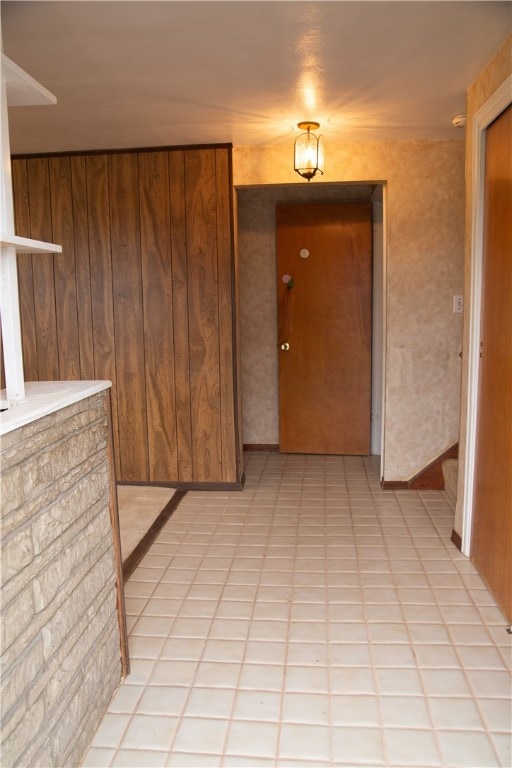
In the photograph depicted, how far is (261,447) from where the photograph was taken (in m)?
5.43

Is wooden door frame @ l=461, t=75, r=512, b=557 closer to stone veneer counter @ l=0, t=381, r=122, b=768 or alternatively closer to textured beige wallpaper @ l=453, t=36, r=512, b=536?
textured beige wallpaper @ l=453, t=36, r=512, b=536

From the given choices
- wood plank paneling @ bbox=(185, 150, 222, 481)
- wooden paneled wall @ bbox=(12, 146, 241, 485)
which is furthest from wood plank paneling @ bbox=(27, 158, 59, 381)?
wood plank paneling @ bbox=(185, 150, 222, 481)

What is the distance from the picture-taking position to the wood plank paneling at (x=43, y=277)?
4.20 m

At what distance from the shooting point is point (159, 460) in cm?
437

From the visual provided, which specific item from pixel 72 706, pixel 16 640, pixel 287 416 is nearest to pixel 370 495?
pixel 287 416

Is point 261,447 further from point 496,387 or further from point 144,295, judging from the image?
point 496,387

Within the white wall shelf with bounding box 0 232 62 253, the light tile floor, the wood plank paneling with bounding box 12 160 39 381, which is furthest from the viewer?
the wood plank paneling with bounding box 12 160 39 381

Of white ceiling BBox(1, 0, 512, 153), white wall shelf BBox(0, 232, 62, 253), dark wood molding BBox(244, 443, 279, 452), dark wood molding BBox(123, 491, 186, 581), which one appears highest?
white ceiling BBox(1, 0, 512, 153)

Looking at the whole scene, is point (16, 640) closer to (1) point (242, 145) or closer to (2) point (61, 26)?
(2) point (61, 26)

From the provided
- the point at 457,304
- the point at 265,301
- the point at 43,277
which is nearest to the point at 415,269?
the point at 457,304

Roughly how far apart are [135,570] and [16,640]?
1682 mm

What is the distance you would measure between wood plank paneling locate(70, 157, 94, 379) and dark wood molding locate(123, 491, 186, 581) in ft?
3.56

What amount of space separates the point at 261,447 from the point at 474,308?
9.16 feet

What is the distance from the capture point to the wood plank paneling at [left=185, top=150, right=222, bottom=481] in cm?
409
